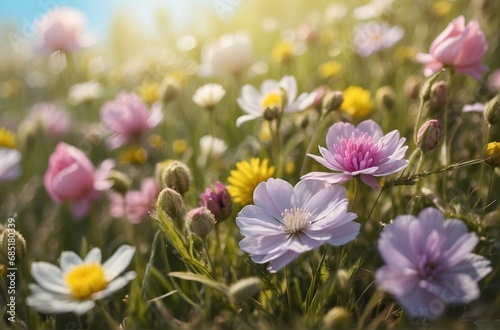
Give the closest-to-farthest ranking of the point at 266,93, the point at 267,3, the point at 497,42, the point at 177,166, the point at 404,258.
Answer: the point at 404,258
the point at 177,166
the point at 266,93
the point at 497,42
the point at 267,3

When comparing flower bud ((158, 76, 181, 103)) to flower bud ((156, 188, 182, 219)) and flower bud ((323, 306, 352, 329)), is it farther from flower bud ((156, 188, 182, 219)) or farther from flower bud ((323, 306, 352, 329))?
flower bud ((323, 306, 352, 329))

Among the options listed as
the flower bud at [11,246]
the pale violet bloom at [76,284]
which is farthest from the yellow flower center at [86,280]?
the flower bud at [11,246]

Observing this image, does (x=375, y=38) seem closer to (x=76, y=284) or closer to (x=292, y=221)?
(x=292, y=221)

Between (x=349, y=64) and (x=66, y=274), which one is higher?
(x=66, y=274)

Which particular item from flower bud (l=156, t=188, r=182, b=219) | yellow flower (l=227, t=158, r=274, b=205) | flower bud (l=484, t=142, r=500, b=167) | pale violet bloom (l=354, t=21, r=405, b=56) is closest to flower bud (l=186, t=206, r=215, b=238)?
flower bud (l=156, t=188, r=182, b=219)

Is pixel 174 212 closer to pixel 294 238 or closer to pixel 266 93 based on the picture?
pixel 294 238

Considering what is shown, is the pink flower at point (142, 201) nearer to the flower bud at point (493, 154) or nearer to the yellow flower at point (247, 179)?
the yellow flower at point (247, 179)

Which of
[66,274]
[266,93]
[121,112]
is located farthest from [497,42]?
[66,274]
